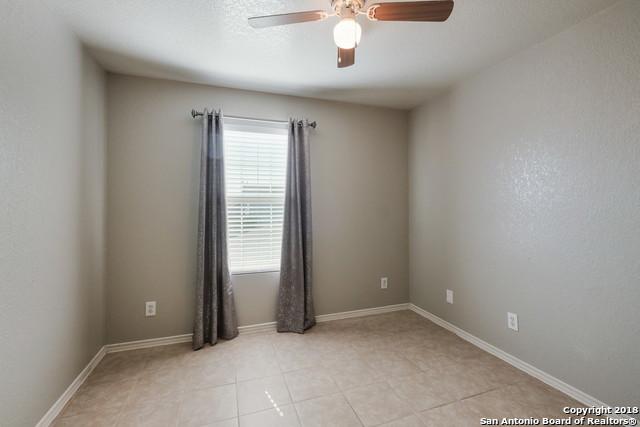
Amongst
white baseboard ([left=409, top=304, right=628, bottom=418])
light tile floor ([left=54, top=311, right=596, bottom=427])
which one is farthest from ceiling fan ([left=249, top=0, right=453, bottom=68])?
white baseboard ([left=409, top=304, right=628, bottom=418])

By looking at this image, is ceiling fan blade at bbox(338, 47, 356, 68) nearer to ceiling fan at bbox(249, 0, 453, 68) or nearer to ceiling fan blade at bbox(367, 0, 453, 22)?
ceiling fan at bbox(249, 0, 453, 68)

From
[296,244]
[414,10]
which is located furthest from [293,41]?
[296,244]

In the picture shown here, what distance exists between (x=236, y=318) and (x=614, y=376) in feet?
8.84

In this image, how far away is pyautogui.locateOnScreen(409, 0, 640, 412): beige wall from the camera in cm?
152

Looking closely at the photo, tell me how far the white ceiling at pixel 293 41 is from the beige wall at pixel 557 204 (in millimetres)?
232

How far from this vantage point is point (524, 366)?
2010mm

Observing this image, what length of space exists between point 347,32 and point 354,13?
0.45 feet

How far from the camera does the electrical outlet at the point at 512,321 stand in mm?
2082

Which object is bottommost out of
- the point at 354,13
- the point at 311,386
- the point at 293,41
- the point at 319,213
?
the point at 311,386

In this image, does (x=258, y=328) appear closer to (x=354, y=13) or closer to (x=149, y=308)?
(x=149, y=308)

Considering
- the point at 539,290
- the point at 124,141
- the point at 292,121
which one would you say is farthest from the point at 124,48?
the point at 539,290

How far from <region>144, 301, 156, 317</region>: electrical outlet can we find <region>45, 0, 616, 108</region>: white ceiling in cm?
201

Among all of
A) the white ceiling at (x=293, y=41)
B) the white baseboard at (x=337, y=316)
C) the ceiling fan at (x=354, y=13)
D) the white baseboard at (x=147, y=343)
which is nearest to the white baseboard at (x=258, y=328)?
the white baseboard at (x=337, y=316)

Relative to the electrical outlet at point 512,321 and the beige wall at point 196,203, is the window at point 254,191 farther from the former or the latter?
the electrical outlet at point 512,321
